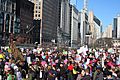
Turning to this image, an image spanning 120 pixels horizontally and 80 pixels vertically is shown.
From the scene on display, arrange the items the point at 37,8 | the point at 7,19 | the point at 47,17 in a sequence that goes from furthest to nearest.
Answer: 1. the point at 47,17
2. the point at 37,8
3. the point at 7,19

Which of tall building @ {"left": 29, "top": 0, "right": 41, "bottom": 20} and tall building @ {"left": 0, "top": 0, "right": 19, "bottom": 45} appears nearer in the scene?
tall building @ {"left": 0, "top": 0, "right": 19, "bottom": 45}

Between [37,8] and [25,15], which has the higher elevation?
[37,8]

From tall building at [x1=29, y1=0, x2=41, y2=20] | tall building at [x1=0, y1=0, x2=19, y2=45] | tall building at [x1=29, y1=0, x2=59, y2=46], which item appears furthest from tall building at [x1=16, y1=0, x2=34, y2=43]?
tall building at [x1=29, y1=0, x2=41, y2=20]

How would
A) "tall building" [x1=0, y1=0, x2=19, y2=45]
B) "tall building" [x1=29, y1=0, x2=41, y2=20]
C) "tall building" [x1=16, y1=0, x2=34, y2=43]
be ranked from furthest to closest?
1. "tall building" [x1=29, y1=0, x2=41, y2=20]
2. "tall building" [x1=16, y1=0, x2=34, y2=43]
3. "tall building" [x1=0, y1=0, x2=19, y2=45]

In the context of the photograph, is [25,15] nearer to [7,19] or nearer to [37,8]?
[7,19]

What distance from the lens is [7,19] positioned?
353ft

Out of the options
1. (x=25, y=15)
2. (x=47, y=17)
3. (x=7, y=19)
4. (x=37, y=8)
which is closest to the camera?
(x=7, y=19)

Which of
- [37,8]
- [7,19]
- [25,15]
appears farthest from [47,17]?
[7,19]

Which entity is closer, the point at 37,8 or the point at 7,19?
Result: the point at 7,19

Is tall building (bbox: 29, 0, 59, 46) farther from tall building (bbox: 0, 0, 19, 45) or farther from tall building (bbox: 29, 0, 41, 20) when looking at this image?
tall building (bbox: 0, 0, 19, 45)

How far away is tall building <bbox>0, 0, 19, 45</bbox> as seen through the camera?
103 m

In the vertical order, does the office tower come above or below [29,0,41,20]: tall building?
→ below

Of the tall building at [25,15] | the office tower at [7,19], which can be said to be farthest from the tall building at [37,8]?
the office tower at [7,19]

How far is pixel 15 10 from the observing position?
4606 inches
